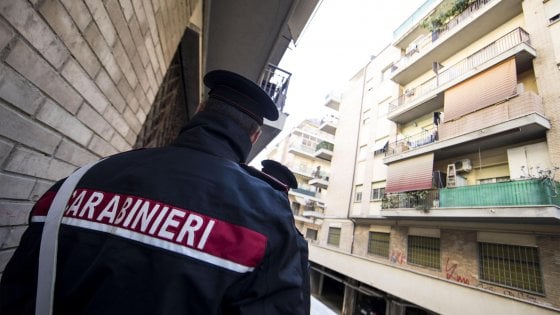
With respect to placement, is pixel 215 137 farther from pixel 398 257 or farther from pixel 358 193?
pixel 358 193

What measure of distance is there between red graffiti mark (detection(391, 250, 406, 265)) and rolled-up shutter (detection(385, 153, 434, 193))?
2.91 m

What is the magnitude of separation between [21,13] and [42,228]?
67cm

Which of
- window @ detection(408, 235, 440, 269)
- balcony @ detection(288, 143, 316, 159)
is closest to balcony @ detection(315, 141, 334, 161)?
balcony @ detection(288, 143, 316, 159)

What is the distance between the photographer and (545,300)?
7543mm

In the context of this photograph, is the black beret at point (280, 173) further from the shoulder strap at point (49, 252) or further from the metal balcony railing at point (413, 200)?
the metal balcony railing at point (413, 200)

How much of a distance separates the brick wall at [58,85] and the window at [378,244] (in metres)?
14.3

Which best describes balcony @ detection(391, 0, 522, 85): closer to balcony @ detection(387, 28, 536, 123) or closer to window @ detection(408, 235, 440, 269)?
balcony @ detection(387, 28, 536, 123)

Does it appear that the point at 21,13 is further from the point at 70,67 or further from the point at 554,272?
the point at 554,272

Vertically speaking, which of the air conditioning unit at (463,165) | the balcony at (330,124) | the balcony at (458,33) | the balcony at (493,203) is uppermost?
the balcony at (330,124)

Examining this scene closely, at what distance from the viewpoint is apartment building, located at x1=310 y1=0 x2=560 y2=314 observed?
8102mm

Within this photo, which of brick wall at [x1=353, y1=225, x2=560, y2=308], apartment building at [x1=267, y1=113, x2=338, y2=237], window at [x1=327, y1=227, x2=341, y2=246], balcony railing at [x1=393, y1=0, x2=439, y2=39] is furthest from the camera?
apartment building at [x1=267, y1=113, x2=338, y2=237]

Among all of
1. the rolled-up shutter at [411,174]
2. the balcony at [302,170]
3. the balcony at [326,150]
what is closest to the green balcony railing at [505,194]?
the rolled-up shutter at [411,174]

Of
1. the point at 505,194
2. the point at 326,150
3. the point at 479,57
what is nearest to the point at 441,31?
the point at 479,57

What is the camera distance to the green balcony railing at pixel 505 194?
7.42 metres
